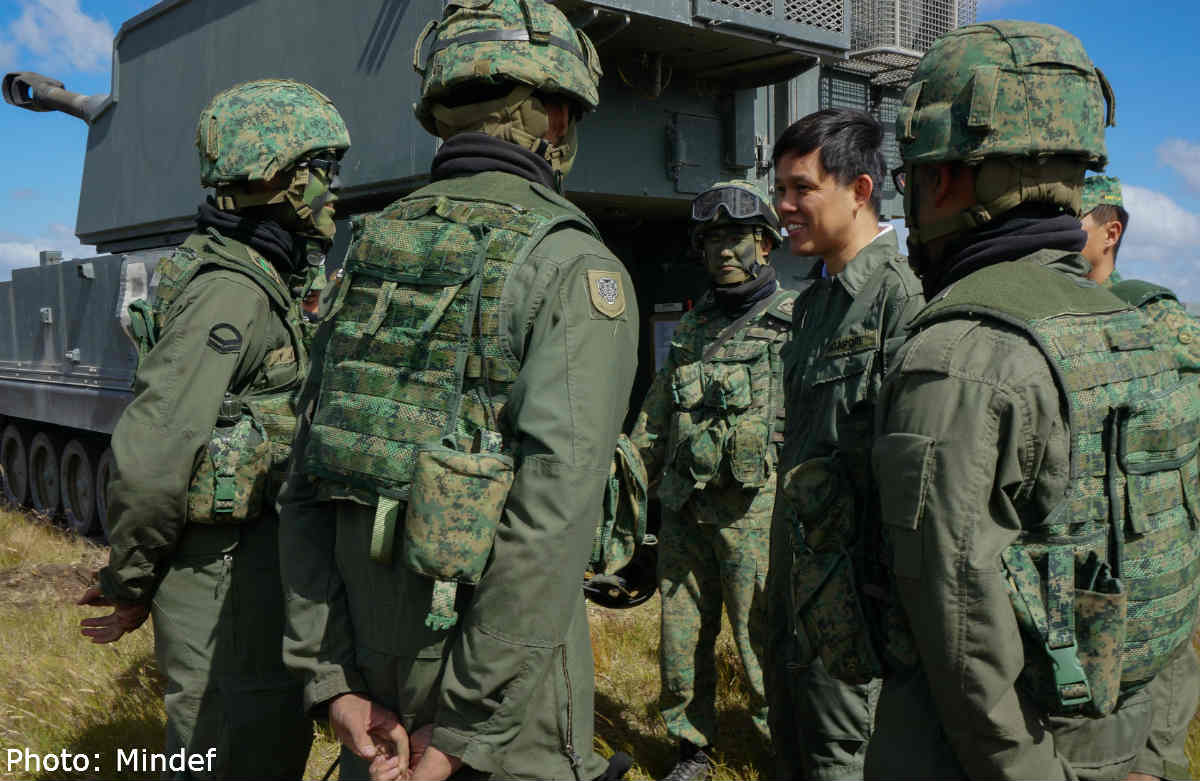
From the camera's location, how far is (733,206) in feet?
14.0

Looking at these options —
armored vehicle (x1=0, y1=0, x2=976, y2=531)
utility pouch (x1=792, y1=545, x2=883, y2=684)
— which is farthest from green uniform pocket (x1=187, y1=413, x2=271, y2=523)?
armored vehicle (x1=0, y1=0, x2=976, y2=531)

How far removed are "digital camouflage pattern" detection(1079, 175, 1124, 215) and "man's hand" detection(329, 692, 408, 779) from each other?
9.20ft

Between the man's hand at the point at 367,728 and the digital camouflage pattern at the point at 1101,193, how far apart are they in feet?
9.20

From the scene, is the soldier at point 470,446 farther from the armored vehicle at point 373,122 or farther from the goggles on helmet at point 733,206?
the armored vehicle at point 373,122

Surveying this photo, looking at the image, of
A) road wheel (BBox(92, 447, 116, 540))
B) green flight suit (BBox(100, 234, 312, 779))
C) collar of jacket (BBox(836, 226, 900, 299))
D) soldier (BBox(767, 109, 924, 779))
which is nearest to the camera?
soldier (BBox(767, 109, 924, 779))

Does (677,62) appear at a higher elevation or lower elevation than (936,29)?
lower

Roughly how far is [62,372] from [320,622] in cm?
713

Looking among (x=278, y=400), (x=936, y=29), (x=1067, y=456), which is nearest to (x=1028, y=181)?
(x=1067, y=456)

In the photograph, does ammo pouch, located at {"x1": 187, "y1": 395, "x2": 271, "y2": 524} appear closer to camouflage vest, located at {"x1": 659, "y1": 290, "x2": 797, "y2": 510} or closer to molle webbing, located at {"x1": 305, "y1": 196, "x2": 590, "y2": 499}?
molle webbing, located at {"x1": 305, "y1": 196, "x2": 590, "y2": 499}

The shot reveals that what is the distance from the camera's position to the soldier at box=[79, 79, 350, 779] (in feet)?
7.93

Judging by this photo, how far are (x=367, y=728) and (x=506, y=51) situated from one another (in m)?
1.23

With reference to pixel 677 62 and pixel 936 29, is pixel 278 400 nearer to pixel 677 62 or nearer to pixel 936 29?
pixel 677 62

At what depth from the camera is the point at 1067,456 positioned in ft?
5.00

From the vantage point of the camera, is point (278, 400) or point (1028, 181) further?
point (278, 400)
